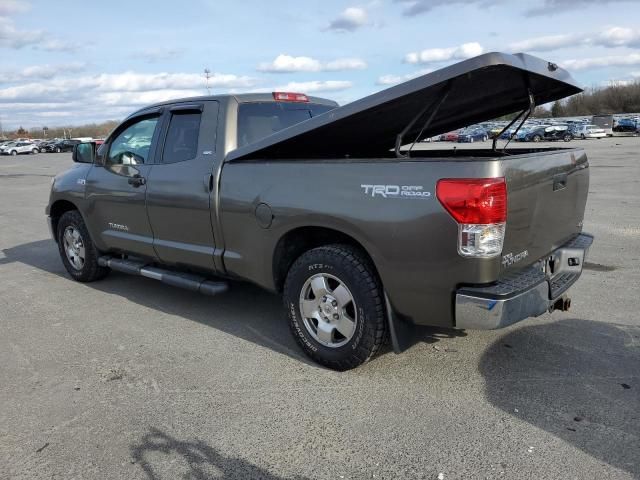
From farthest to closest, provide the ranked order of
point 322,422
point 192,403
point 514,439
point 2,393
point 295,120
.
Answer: point 295,120, point 2,393, point 192,403, point 322,422, point 514,439

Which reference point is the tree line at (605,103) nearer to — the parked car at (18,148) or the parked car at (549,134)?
the parked car at (549,134)

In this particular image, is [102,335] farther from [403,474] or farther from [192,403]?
[403,474]

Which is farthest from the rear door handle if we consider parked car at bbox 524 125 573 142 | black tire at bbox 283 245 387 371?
parked car at bbox 524 125 573 142

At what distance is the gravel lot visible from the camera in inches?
113

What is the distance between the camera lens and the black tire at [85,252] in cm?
609

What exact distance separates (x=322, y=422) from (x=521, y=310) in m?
1.35

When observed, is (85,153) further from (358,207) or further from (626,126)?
(626,126)

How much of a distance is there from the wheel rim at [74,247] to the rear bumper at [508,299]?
4564mm

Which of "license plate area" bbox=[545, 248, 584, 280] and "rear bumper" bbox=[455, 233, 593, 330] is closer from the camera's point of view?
"rear bumper" bbox=[455, 233, 593, 330]

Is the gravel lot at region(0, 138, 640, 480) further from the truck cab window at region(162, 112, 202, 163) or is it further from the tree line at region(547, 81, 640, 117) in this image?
the tree line at region(547, 81, 640, 117)

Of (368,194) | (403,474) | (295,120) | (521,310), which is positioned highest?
(295,120)

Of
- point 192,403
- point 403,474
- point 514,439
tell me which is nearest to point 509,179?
point 514,439

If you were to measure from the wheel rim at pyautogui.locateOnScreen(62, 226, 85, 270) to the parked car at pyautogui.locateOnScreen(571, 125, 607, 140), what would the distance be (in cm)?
5416

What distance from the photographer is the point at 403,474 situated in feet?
9.03
